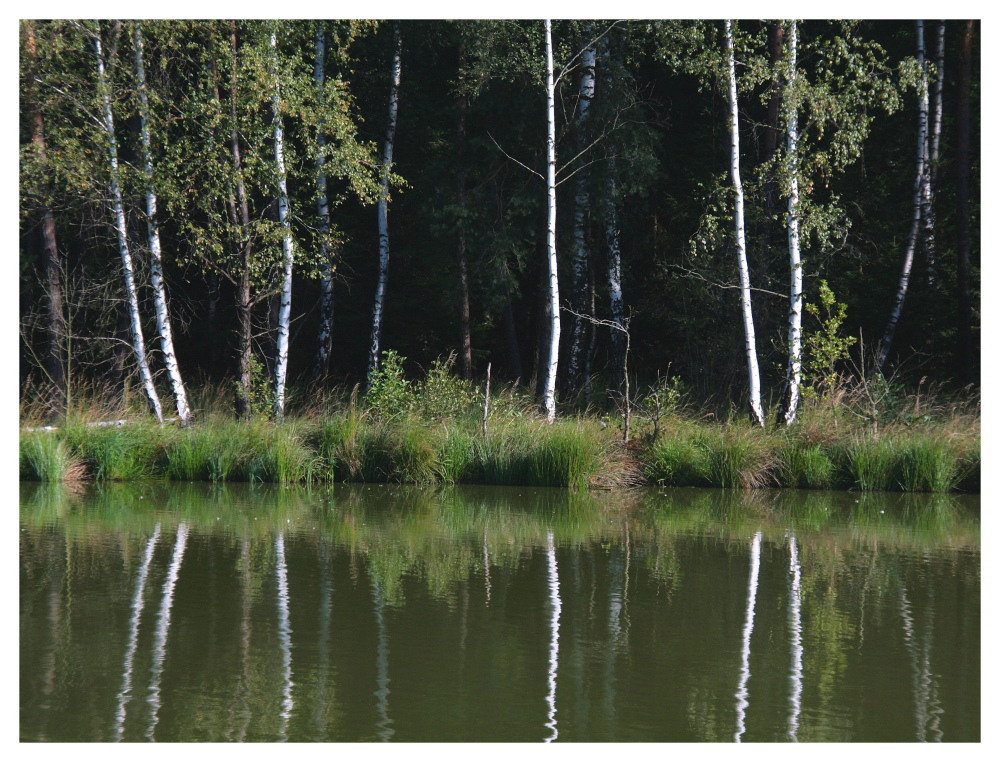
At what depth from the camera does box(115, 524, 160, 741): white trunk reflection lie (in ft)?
14.0

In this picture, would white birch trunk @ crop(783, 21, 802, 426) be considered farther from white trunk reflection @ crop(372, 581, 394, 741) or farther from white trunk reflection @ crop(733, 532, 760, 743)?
white trunk reflection @ crop(372, 581, 394, 741)

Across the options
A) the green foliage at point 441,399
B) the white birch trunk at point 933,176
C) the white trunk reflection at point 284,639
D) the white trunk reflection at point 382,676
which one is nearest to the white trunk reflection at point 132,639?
the white trunk reflection at point 284,639

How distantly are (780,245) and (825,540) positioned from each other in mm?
10506

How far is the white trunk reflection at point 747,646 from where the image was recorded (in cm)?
438

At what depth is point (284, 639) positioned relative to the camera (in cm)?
544

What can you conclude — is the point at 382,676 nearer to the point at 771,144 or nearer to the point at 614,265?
the point at 771,144

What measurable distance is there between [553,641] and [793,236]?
10.7 meters

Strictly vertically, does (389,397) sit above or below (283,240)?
below

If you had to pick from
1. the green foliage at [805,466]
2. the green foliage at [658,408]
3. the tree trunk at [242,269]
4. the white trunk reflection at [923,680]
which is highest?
the tree trunk at [242,269]

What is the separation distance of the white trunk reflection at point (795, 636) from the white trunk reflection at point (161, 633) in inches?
106

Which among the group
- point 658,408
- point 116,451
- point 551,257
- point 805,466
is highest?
point 551,257

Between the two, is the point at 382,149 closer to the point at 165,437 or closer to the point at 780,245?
the point at 780,245

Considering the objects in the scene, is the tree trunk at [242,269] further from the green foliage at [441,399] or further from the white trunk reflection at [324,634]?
the white trunk reflection at [324,634]

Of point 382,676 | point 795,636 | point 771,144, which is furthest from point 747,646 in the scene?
point 771,144
